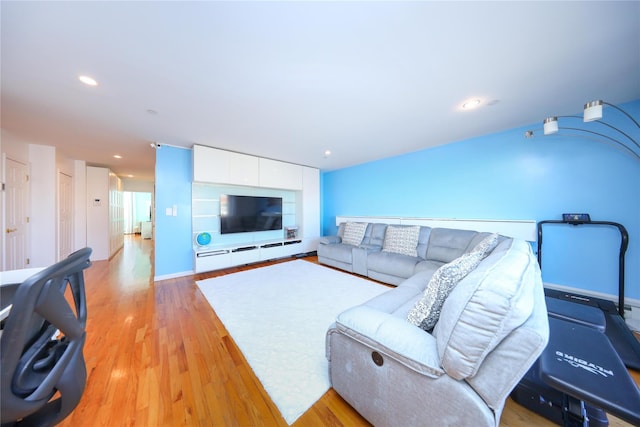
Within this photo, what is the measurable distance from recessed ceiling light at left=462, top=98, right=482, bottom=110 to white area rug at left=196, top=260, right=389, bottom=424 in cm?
242

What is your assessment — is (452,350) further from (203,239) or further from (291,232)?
(291,232)

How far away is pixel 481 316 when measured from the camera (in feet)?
2.51

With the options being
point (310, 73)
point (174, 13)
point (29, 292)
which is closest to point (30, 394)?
point (29, 292)

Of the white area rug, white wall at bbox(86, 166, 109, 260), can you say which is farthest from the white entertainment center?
white wall at bbox(86, 166, 109, 260)

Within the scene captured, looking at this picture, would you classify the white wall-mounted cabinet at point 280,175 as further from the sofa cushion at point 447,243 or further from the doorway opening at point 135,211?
the doorway opening at point 135,211

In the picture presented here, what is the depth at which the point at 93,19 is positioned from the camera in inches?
46.1

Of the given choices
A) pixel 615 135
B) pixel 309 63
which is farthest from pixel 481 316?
pixel 615 135

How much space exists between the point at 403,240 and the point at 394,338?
8.69ft

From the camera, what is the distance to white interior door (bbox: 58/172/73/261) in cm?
395

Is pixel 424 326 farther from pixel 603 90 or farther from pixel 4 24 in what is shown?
pixel 4 24

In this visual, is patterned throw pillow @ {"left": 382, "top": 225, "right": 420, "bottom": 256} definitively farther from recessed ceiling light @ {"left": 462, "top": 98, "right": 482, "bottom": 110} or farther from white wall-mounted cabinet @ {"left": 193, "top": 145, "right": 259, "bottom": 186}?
white wall-mounted cabinet @ {"left": 193, "top": 145, "right": 259, "bottom": 186}

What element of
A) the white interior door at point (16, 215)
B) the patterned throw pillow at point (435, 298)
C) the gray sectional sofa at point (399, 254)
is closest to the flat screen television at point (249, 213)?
the gray sectional sofa at point (399, 254)

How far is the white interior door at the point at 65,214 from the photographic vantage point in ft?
13.0

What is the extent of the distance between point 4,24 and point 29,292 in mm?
1708
